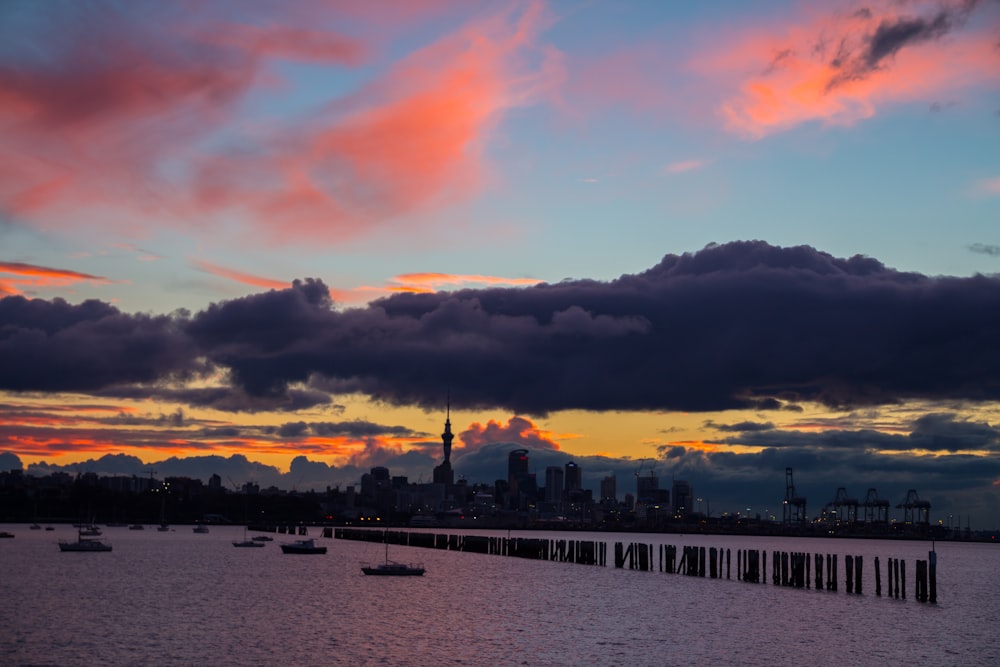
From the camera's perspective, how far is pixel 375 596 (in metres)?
90.5

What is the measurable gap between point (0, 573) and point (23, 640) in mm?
54936

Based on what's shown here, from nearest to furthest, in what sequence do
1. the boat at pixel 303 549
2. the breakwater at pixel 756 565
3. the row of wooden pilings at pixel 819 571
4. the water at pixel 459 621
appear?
the water at pixel 459 621
the row of wooden pilings at pixel 819 571
the breakwater at pixel 756 565
the boat at pixel 303 549

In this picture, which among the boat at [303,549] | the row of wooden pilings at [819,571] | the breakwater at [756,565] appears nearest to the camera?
the row of wooden pilings at [819,571]

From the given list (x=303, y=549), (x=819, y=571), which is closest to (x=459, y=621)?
(x=819, y=571)

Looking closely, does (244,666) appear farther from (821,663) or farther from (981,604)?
(981,604)

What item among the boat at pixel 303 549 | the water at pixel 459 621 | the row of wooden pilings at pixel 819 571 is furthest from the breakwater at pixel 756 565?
the boat at pixel 303 549

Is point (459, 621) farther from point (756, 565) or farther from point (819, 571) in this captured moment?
point (756, 565)

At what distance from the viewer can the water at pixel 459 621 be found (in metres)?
57.0

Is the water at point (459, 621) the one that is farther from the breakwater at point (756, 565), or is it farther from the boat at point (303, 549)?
the boat at point (303, 549)

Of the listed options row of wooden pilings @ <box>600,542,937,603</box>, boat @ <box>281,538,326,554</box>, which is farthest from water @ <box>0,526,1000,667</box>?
boat @ <box>281,538,326,554</box>

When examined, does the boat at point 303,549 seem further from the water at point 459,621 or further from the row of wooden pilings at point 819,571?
the row of wooden pilings at point 819,571

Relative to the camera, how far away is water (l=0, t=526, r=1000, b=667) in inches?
2243

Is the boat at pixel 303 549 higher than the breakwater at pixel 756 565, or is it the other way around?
the breakwater at pixel 756 565

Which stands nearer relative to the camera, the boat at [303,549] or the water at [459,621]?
the water at [459,621]
